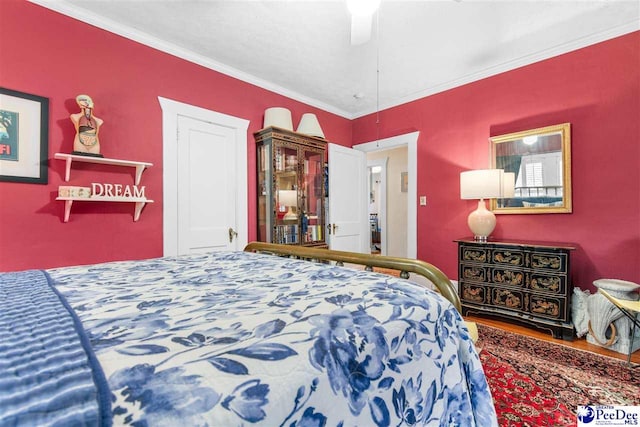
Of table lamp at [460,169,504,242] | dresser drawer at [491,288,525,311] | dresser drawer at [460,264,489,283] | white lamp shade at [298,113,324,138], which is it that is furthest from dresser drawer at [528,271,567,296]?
white lamp shade at [298,113,324,138]

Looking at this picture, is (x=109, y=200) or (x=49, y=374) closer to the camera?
(x=49, y=374)

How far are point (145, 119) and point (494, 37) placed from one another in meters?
3.20

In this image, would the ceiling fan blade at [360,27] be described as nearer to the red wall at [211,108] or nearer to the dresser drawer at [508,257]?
the red wall at [211,108]

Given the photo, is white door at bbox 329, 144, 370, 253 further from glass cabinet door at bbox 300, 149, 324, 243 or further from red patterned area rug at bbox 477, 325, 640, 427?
red patterned area rug at bbox 477, 325, 640, 427

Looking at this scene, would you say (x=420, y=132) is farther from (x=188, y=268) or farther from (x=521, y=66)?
(x=188, y=268)

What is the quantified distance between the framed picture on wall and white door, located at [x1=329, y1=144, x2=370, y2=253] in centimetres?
280

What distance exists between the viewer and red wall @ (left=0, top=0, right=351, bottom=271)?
1.96m

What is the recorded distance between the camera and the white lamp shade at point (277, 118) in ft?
10.7

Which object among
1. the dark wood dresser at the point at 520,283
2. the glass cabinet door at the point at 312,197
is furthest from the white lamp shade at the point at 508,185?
the glass cabinet door at the point at 312,197

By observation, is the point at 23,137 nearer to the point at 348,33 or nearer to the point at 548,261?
the point at 348,33

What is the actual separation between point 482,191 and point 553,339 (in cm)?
139

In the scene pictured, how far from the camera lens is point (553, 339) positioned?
2.40 meters

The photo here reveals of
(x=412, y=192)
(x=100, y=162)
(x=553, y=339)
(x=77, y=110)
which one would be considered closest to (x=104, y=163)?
(x=100, y=162)

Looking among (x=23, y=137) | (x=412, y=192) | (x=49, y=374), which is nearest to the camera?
(x=49, y=374)
